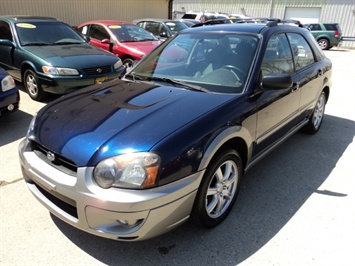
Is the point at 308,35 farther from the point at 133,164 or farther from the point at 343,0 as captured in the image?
the point at 343,0

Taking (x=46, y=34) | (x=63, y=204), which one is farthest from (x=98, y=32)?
(x=63, y=204)

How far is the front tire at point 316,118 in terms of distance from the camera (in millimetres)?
4672

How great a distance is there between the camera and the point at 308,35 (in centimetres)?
437

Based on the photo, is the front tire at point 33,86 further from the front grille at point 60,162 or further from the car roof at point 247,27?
the front grille at point 60,162

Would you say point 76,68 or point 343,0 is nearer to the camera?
point 76,68

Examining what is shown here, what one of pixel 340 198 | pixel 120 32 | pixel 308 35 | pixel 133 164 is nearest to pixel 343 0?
pixel 120 32

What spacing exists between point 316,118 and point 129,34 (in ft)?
19.1

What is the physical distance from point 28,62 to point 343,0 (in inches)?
1018

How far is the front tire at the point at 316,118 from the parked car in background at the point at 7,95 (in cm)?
442

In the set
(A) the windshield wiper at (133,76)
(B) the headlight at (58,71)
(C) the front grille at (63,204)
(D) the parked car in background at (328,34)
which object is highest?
(A) the windshield wiper at (133,76)

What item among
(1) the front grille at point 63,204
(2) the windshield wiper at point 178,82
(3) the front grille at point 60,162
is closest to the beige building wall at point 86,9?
(2) the windshield wiper at point 178,82

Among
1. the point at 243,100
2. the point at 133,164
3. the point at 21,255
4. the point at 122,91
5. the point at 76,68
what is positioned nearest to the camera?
the point at 133,164

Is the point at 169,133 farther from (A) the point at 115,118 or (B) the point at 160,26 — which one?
(B) the point at 160,26

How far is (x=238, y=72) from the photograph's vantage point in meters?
3.00
